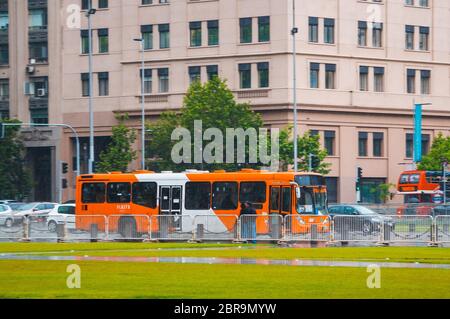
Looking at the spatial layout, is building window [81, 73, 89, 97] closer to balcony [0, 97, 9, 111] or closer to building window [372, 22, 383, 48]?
balcony [0, 97, 9, 111]

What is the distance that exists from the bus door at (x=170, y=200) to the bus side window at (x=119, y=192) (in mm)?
1704

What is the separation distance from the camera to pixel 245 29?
92562mm

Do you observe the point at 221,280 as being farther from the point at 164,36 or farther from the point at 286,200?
the point at 164,36

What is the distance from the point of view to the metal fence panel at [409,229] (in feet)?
154

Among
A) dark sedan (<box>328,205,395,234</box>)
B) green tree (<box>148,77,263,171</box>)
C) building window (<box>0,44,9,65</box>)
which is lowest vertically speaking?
dark sedan (<box>328,205,395,234</box>)

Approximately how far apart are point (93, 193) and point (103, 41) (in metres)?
39.6

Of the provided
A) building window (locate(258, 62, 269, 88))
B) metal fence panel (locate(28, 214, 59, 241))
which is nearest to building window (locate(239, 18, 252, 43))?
building window (locate(258, 62, 269, 88))

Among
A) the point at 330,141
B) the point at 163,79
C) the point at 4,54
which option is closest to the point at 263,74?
the point at 330,141

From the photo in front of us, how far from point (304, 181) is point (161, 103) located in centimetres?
4098

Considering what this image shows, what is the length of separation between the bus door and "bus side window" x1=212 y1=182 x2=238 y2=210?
1762mm

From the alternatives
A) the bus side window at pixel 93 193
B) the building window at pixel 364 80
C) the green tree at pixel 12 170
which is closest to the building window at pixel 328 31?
the building window at pixel 364 80

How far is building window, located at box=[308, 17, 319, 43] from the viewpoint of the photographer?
9129 cm
